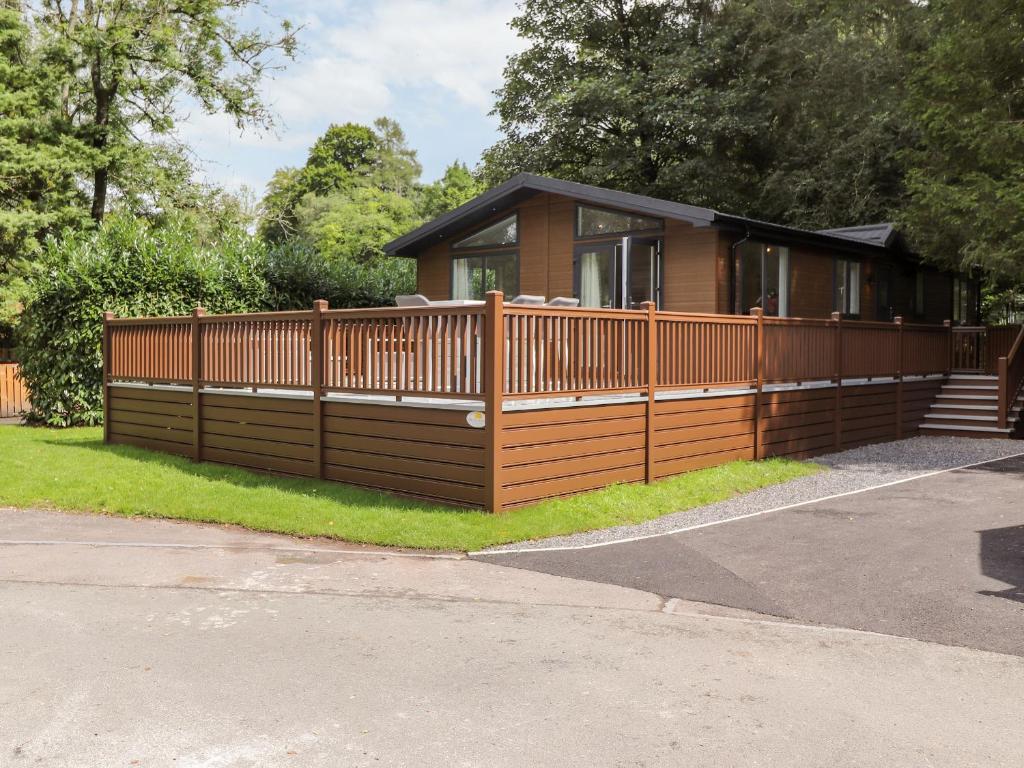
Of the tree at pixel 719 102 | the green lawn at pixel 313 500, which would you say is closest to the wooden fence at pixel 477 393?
the green lawn at pixel 313 500

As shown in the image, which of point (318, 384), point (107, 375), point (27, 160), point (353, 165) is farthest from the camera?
point (353, 165)

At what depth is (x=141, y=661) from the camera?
14.4ft

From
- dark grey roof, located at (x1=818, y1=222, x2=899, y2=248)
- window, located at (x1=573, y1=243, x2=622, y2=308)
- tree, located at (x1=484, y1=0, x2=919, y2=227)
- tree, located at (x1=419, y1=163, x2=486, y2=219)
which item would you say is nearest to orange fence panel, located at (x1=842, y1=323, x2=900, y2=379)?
dark grey roof, located at (x1=818, y1=222, x2=899, y2=248)

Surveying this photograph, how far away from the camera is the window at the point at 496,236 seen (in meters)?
17.3

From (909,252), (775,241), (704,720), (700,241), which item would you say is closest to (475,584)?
(704,720)

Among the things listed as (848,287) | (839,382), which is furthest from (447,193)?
(839,382)

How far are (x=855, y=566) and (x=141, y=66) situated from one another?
23655mm

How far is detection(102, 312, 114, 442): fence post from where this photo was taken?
12852 millimetres

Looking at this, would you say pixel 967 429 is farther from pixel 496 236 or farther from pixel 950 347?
pixel 496 236

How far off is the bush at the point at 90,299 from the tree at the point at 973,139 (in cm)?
1336

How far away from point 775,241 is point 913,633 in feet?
37.8

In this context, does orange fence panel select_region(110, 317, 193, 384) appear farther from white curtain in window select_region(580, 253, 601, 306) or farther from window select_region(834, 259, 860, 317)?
window select_region(834, 259, 860, 317)

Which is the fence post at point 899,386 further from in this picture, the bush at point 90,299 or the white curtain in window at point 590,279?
the bush at point 90,299

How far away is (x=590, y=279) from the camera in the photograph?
16094 mm
